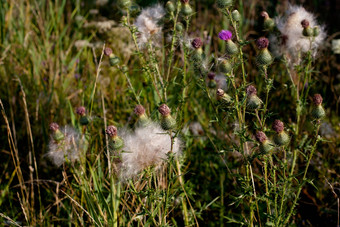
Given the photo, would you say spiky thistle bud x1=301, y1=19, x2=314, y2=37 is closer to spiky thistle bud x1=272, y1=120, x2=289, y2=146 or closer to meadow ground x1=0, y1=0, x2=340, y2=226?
meadow ground x1=0, y1=0, x2=340, y2=226

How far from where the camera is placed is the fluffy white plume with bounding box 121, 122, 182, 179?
1.78 meters

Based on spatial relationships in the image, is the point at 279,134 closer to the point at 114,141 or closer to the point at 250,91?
the point at 250,91

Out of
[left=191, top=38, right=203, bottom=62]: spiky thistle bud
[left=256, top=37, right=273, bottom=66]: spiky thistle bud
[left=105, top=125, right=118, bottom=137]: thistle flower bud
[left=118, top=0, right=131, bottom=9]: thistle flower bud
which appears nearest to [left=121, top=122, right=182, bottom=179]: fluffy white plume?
[left=105, top=125, right=118, bottom=137]: thistle flower bud

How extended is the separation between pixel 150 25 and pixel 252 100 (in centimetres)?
97

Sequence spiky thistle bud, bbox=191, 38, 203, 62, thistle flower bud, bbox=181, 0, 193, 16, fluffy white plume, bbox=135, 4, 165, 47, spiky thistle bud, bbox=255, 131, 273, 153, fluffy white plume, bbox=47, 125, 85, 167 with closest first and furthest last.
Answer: spiky thistle bud, bbox=255, 131, 273, 153 < spiky thistle bud, bbox=191, 38, 203, 62 < thistle flower bud, bbox=181, 0, 193, 16 < fluffy white plume, bbox=47, 125, 85, 167 < fluffy white plume, bbox=135, 4, 165, 47

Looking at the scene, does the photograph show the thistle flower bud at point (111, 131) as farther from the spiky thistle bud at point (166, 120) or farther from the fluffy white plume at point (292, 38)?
the fluffy white plume at point (292, 38)

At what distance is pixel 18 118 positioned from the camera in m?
3.18

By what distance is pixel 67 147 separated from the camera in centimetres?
225

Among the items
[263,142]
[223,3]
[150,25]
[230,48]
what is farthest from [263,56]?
[150,25]

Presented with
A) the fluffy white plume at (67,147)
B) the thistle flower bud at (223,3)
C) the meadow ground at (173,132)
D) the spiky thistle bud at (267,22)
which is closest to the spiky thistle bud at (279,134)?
the meadow ground at (173,132)

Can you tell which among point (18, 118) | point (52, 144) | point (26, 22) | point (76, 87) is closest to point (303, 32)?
point (52, 144)

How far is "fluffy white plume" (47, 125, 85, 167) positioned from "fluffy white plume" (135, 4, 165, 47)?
0.73 m

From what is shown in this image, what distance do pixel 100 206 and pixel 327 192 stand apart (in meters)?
1.52

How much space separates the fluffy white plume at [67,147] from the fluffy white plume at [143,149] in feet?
1.49
